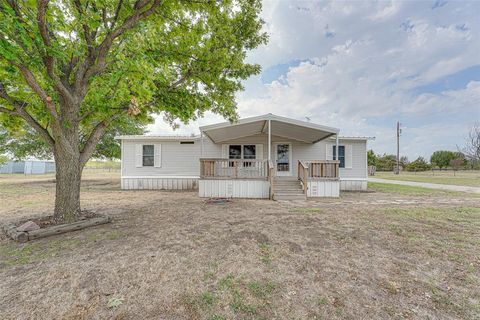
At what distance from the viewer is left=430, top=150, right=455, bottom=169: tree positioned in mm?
36844

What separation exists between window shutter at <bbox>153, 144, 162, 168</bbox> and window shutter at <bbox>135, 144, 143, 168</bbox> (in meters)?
0.80

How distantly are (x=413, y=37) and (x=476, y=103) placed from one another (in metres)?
16.8

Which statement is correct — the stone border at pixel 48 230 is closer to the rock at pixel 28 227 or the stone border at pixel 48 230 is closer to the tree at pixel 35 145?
the rock at pixel 28 227

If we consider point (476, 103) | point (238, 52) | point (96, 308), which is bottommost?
point (96, 308)

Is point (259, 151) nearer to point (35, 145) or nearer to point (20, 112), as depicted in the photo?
point (20, 112)

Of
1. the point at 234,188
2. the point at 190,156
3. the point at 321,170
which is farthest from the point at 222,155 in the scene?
the point at 321,170

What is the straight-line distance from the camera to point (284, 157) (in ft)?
37.3

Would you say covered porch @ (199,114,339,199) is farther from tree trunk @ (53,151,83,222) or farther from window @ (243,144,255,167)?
tree trunk @ (53,151,83,222)

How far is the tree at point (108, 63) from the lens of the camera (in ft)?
12.0

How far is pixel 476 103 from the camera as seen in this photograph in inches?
790

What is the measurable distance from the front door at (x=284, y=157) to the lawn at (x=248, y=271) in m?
6.51

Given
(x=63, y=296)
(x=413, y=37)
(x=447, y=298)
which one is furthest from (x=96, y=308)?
(x=413, y=37)

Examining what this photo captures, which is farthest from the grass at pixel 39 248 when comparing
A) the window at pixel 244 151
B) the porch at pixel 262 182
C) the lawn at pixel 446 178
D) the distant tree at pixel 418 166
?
the distant tree at pixel 418 166

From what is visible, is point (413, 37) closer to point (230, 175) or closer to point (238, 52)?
point (238, 52)
